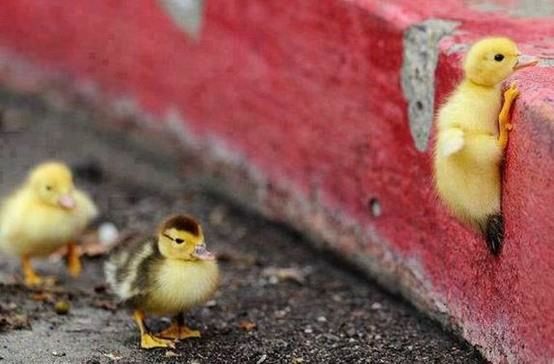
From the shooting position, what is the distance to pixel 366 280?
6367 millimetres

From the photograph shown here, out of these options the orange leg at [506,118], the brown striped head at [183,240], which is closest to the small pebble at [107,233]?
the brown striped head at [183,240]

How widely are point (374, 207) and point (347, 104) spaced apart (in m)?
0.51

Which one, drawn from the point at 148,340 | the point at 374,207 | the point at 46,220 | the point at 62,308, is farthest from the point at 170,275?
the point at 46,220

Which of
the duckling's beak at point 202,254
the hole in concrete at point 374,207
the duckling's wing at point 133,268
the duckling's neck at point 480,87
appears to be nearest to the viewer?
the duckling's neck at point 480,87

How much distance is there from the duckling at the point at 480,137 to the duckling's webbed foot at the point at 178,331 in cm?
133

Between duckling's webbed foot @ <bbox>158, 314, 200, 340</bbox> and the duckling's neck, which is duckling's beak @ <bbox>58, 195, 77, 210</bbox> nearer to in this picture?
duckling's webbed foot @ <bbox>158, 314, 200, 340</bbox>

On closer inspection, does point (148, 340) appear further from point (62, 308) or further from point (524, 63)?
point (524, 63)

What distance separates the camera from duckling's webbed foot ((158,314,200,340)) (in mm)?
5504

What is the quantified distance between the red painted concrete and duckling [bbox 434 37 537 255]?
7cm

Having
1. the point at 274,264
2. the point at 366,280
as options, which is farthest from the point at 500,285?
the point at 274,264

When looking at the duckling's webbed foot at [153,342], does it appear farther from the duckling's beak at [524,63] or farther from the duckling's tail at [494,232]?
the duckling's beak at [524,63]

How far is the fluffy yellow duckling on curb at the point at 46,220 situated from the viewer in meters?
6.68

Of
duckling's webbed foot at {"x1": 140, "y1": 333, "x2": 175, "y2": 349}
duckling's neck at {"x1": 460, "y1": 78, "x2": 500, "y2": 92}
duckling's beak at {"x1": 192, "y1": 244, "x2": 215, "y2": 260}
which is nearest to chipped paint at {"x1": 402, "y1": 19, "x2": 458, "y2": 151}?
duckling's neck at {"x1": 460, "y1": 78, "x2": 500, "y2": 92}

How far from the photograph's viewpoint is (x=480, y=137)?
4609 mm
